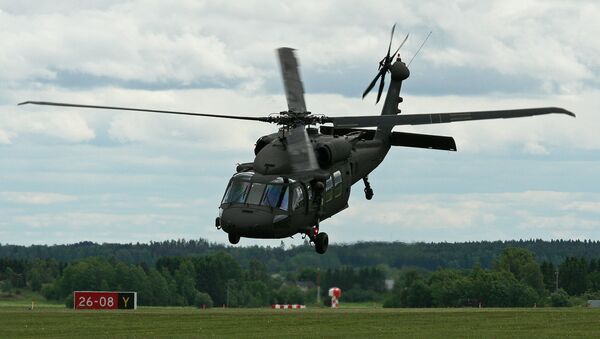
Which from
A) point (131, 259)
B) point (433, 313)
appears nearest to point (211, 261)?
point (131, 259)

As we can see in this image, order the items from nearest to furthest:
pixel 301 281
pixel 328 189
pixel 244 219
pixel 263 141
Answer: pixel 244 219, pixel 328 189, pixel 263 141, pixel 301 281

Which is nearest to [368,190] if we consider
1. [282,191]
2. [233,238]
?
[282,191]

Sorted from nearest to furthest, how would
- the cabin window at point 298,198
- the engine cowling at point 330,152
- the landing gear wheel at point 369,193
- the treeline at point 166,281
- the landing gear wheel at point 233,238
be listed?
the landing gear wheel at point 233,238 → the cabin window at point 298,198 → the engine cowling at point 330,152 → the landing gear wheel at point 369,193 → the treeline at point 166,281

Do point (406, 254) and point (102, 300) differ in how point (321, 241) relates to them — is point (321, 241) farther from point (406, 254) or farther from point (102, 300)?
point (102, 300)

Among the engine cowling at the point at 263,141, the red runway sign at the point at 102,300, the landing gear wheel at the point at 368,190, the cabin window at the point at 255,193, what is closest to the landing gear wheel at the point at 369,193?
the landing gear wheel at the point at 368,190

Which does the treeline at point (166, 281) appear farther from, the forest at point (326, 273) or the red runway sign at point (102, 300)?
the red runway sign at point (102, 300)

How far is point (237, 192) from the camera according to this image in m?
49.3

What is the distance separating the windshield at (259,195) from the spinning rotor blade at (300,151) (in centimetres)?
124

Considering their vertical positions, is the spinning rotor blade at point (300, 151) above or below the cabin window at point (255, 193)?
above

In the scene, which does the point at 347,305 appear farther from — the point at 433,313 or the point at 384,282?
the point at 384,282

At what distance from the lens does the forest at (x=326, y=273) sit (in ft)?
234

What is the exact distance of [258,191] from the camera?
49219 mm

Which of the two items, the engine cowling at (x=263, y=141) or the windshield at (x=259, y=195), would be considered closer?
the windshield at (x=259, y=195)

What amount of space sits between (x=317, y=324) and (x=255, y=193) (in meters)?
24.7
